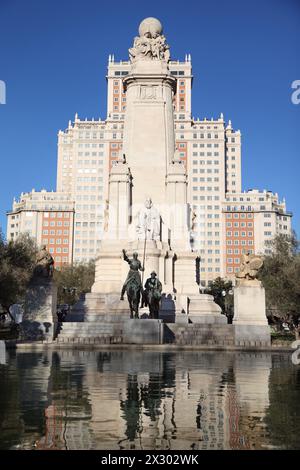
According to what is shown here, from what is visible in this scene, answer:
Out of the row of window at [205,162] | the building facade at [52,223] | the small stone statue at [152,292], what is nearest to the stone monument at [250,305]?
the small stone statue at [152,292]

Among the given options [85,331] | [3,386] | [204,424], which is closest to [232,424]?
[204,424]

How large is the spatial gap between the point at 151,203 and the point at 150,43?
13.1 meters

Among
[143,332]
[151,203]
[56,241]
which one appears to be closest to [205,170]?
[56,241]

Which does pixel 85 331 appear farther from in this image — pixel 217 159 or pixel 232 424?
pixel 217 159

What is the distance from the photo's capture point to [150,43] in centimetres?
4000

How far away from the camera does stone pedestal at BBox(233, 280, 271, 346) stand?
24.5 meters

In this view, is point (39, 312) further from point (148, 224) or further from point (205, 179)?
point (205, 179)

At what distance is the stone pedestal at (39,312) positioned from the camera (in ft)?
80.3

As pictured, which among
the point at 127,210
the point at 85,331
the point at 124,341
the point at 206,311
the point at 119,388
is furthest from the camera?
the point at 127,210

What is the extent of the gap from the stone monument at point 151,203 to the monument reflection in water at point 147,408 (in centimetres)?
1842

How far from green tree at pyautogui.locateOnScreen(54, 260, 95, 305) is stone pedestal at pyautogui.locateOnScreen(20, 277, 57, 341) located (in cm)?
3711

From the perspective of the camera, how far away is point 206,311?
32.2m
